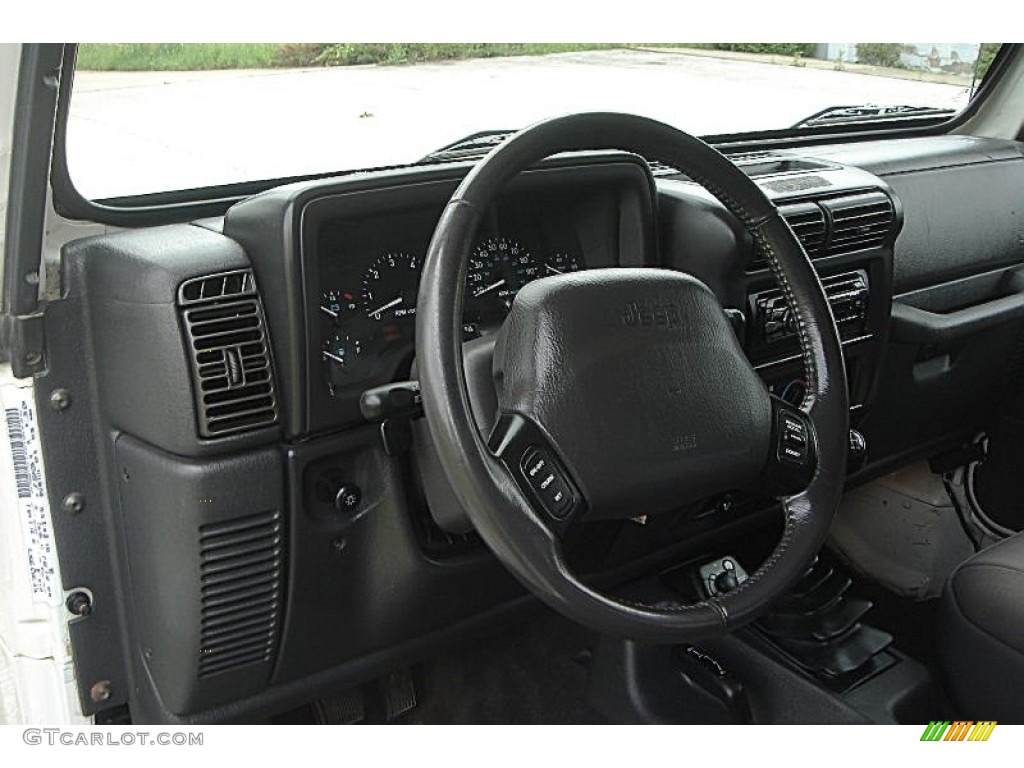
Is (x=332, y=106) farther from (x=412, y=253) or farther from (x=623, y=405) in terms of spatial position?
(x=623, y=405)

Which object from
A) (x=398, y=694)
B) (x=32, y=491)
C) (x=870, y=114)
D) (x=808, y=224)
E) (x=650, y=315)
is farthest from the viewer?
(x=870, y=114)

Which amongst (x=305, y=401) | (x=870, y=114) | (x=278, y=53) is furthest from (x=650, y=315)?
(x=870, y=114)

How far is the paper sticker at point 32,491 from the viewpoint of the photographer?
5.25ft

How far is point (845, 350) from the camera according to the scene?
2188 mm

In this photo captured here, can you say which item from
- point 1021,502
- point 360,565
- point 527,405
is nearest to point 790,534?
point 527,405

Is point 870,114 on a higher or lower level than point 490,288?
higher

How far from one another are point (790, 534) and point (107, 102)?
120 cm

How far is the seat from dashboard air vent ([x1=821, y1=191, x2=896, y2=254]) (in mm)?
635

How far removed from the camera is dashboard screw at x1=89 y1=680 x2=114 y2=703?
5.82 feet

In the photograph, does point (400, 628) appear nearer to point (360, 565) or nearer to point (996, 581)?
point (360, 565)

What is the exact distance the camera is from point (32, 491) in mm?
1641

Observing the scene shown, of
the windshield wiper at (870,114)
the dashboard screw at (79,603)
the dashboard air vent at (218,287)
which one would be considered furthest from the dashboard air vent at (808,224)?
the dashboard screw at (79,603)

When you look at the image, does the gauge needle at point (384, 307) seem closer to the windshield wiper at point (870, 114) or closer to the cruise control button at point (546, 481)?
the cruise control button at point (546, 481)
